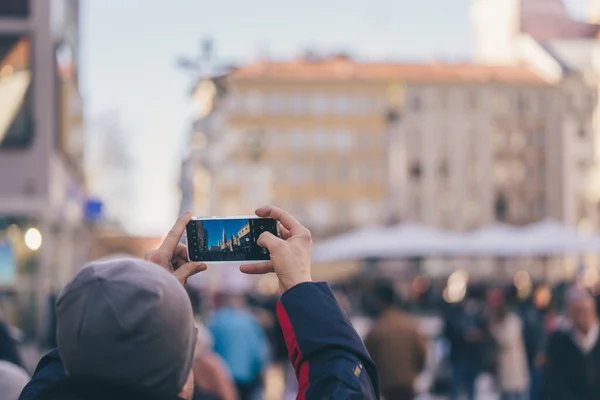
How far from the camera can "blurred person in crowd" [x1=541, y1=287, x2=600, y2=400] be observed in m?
8.62

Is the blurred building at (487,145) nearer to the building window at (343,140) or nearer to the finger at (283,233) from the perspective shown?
the building window at (343,140)

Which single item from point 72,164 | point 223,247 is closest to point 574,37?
point 72,164

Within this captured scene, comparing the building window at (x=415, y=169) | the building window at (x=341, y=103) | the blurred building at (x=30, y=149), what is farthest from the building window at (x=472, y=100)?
the blurred building at (x=30, y=149)

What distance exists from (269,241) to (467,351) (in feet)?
48.6

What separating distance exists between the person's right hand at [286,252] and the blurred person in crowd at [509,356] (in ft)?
40.4

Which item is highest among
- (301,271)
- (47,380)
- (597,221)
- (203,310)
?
(301,271)

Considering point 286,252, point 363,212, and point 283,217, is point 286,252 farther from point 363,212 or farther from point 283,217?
point 363,212

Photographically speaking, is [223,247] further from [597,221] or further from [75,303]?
[597,221]

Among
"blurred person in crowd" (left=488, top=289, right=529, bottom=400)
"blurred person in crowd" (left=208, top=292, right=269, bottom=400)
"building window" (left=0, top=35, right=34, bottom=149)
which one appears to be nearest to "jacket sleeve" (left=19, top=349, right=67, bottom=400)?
"blurred person in crowd" (left=208, top=292, right=269, bottom=400)

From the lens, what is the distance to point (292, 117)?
108250 millimetres

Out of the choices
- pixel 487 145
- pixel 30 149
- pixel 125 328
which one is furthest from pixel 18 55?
pixel 487 145

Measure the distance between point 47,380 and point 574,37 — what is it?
111 m

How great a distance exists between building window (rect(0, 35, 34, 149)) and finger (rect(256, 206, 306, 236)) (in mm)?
26658

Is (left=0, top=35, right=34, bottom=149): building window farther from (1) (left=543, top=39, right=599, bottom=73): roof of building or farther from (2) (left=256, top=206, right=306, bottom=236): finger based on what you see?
(1) (left=543, top=39, right=599, bottom=73): roof of building
